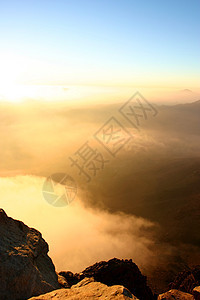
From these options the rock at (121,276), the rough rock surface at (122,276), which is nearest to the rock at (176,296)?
the rough rock surface at (122,276)

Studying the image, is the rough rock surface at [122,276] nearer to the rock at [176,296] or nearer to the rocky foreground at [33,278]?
the rocky foreground at [33,278]

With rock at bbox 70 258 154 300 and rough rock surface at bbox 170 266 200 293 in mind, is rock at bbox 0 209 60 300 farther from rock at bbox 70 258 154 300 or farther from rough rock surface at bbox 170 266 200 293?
rough rock surface at bbox 170 266 200 293

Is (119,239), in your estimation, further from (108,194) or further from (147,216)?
(108,194)

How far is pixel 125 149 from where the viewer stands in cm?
12938

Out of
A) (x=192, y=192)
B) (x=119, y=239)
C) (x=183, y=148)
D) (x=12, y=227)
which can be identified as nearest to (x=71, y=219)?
(x=119, y=239)

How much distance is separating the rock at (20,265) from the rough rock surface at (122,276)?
786 centimetres

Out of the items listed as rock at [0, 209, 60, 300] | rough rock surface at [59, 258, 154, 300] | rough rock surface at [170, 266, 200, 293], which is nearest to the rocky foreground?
rock at [0, 209, 60, 300]

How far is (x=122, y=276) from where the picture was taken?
18.2 m

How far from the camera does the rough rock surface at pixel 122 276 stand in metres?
17.1

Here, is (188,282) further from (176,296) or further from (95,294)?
(95,294)

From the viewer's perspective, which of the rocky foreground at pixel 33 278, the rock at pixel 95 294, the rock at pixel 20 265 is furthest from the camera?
the rock at pixel 20 265

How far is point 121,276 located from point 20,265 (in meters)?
12.8

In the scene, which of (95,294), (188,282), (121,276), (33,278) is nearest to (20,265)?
(33,278)

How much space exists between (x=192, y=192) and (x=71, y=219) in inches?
1510
